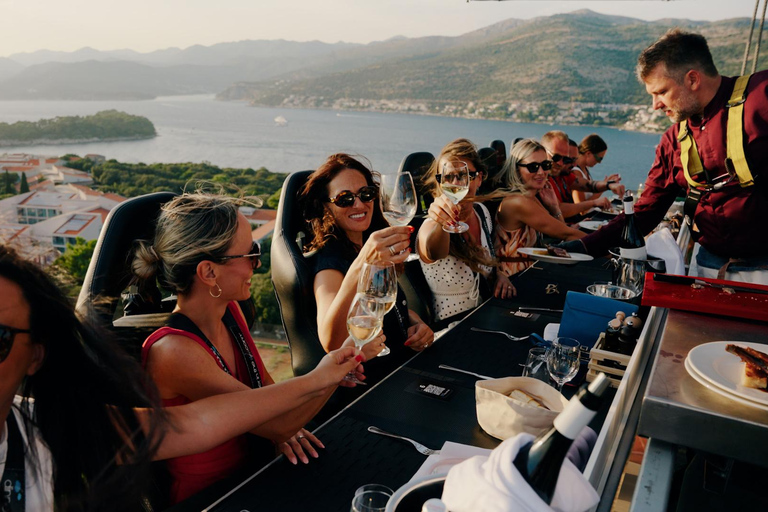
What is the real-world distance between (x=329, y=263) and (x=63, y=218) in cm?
969

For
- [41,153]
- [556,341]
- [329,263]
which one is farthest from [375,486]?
[41,153]

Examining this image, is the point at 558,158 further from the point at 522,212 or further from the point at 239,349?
the point at 239,349

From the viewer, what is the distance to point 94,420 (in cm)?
110

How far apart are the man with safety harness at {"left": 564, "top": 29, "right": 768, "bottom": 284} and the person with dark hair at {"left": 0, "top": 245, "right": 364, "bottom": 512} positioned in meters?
2.30

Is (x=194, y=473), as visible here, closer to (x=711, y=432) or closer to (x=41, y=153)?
(x=711, y=432)

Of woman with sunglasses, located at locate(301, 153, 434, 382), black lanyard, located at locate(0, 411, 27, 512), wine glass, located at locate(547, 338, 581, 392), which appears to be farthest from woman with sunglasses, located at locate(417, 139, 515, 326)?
black lanyard, located at locate(0, 411, 27, 512)

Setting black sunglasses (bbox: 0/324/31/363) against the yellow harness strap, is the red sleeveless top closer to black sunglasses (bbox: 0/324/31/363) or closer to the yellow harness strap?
black sunglasses (bbox: 0/324/31/363)

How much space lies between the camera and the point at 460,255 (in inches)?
118

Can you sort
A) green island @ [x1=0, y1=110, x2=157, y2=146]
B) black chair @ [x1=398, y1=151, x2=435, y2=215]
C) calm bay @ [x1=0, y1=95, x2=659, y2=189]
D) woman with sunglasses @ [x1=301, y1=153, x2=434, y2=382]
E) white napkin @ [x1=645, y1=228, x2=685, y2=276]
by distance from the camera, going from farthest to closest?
calm bay @ [x1=0, y1=95, x2=659, y2=189] → green island @ [x1=0, y1=110, x2=157, y2=146] → black chair @ [x1=398, y1=151, x2=435, y2=215] → white napkin @ [x1=645, y1=228, x2=685, y2=276] → woman with sunglasses @ [x1=301, y1=153, x2=434, y2=382]

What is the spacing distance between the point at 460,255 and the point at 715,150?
1.34 meters

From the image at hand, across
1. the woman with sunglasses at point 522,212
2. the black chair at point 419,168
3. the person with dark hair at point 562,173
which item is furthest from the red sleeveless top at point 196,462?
the person with dark hair at point 562,173

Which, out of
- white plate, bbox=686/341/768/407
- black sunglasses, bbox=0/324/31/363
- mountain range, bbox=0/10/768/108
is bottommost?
white plate, bbox=686/341/768/407

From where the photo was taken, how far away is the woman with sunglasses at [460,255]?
2.83 m

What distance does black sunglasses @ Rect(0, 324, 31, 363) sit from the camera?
38.8 inches
